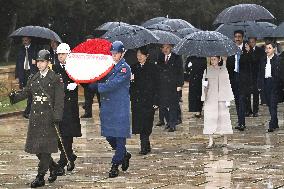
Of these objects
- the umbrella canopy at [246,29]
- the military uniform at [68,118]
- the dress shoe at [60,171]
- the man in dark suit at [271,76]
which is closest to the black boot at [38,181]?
the dress shoe at [60,171]

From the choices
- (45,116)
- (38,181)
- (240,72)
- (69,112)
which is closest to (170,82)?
(240,72)

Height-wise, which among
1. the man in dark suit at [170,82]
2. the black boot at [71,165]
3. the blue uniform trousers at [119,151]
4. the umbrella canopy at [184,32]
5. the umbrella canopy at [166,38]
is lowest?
the black boot at [71,165]

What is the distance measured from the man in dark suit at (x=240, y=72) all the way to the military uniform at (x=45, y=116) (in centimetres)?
624

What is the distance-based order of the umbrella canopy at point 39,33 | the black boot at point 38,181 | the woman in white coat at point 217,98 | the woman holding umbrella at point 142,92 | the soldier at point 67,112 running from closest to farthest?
1. the black boot at point 38,181
2. the soldier at point 67,112
3. the woman holding umbrella at point 142,92
4. the woman in white coat at point 217,98
5. the umbrella canopy at point 39,33

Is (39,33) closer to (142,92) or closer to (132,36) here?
(132,36)

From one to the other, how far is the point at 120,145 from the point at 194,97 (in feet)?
19.1

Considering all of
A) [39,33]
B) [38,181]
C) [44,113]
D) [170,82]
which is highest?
[39,33]

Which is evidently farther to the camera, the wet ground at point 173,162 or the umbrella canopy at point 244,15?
the umbrella canopy at point 244,15

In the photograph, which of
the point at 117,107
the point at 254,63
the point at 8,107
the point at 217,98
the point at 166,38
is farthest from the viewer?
the point at 8,107

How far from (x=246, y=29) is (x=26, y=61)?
5133 millimetres

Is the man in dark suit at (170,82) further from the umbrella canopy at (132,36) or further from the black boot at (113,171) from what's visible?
the black boot at (113,171)

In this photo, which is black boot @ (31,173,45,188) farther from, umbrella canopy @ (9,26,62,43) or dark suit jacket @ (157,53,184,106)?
umbrella canopy @ (9,26,62,43)

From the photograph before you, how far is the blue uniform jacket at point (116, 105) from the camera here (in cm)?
1108

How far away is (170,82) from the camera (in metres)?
16.3
